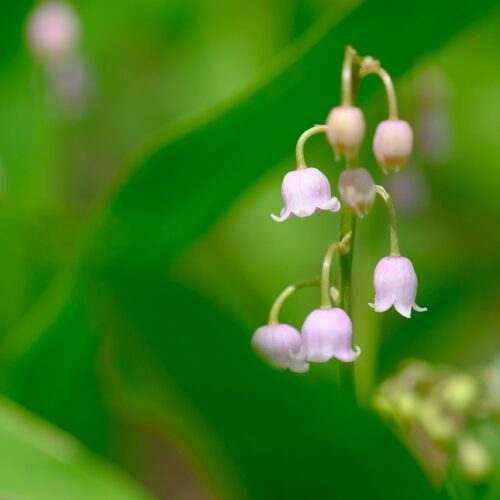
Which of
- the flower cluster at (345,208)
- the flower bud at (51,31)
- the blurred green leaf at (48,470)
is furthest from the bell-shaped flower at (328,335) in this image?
the flower bud at (51,31)

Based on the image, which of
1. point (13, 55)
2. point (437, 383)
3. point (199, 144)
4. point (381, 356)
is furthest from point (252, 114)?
point (13, 55)

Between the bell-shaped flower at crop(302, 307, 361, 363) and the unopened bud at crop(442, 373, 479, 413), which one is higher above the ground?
the unopened bud at crop(442, 373, 479, 413)

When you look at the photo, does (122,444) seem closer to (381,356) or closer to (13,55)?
(381,356)

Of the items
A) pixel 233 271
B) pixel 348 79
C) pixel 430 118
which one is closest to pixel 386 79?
pixel 348 79

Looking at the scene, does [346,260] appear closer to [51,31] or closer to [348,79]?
[348,79]

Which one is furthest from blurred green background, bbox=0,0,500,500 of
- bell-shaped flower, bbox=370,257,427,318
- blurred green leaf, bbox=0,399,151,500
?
bell-shaped flower, bbox=370,257,427,318

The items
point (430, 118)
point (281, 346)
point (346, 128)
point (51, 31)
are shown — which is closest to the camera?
point (346, 128)

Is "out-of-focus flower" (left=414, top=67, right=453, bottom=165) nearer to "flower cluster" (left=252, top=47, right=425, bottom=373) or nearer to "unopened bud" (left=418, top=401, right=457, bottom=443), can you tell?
"unopened bud" (left=418, top=401, right=457, bottom=443)
